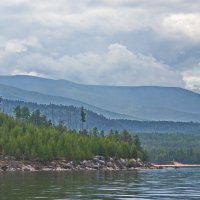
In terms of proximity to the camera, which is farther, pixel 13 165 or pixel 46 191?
pixel 13 165

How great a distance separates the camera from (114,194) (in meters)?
76.8

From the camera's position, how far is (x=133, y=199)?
229 ft

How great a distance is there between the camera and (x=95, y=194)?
76688 mm

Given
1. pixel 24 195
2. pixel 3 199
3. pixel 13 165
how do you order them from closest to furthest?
pixel 3 199 → pixel 24 195 → pixel 13 165

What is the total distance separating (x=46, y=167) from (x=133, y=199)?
431 ft

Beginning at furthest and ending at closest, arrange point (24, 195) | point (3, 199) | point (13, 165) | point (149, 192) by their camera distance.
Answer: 1. point (13, 165)
2. point (149, 192)
3. point (24, 195)
4. point (3, 199)

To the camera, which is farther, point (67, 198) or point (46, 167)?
point (46, 167)

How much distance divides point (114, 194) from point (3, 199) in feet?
50.2

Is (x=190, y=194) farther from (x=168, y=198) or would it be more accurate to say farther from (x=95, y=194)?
(x=95, y=194)

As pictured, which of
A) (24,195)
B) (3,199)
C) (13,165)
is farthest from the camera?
(13,165)

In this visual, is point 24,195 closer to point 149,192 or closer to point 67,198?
point 67,198

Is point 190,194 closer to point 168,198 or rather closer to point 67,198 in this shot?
point 168,198

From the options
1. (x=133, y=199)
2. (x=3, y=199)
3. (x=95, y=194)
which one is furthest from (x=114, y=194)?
(x=3, y=199)

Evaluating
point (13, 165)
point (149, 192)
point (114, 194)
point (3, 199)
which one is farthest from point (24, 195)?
point (13, 165)
